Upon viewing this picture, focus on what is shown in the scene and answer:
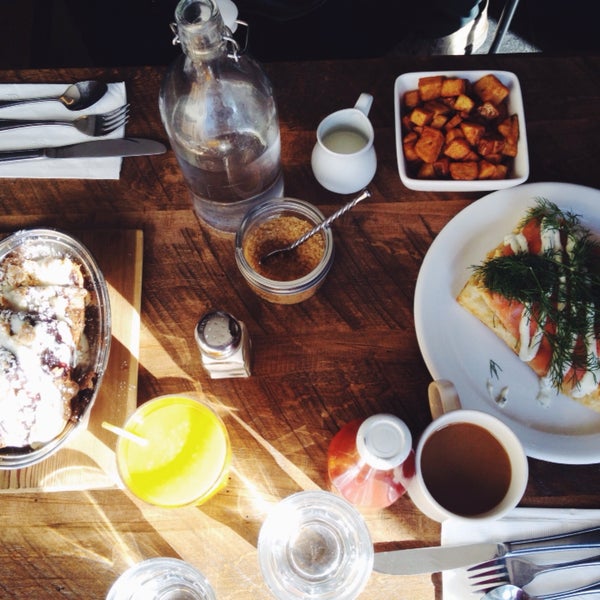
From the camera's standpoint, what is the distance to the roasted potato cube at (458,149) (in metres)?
1.04

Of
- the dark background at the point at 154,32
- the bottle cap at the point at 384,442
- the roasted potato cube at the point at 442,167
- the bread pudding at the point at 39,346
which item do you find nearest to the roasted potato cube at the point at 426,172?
the roasted potato cube at the point at 442,167

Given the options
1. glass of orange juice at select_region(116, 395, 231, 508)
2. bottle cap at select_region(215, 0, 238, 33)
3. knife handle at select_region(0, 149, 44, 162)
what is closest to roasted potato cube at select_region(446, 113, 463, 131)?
bottle cap at select_region(215, 0, 238, 33)

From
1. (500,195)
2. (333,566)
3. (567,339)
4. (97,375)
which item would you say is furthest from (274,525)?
(500,195)

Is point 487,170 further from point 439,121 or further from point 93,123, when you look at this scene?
point 93,123

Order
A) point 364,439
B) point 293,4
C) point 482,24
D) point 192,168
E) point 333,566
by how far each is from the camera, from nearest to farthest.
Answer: point 364,439 → point 333,566 → point 192,168 → point 293,4 → point 482,24

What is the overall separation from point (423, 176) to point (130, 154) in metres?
0.54

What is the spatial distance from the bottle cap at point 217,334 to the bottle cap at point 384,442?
9.1 inches

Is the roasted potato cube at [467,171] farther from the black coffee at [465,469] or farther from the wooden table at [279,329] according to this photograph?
the black coffee at [465,469]

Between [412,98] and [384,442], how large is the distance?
643 mm

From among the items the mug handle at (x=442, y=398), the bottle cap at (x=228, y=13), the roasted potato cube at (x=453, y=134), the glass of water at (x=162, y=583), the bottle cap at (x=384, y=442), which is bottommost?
the glass of water at (x=162, y=583)

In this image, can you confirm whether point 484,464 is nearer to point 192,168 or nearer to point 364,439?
point 364,439

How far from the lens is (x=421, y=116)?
1062 mm

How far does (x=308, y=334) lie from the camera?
3.40 feet

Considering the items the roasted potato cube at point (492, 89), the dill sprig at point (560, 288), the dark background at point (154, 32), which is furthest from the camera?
the dark background at point (154, 32)
